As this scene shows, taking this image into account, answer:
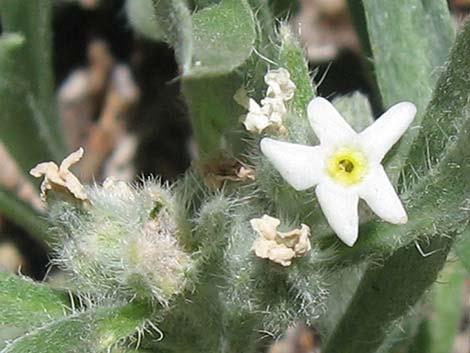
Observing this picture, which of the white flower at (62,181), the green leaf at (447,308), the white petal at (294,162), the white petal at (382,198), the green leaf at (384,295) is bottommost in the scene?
the green leaf at (447,308)

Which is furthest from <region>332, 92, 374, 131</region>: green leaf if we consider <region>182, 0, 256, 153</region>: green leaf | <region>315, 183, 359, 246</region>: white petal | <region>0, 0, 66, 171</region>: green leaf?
<region>0, 0, 66, 171</region>: green leaf

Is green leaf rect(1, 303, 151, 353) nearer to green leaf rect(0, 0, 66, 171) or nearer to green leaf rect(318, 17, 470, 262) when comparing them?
green leaf rect(318, 17, 470, 262)

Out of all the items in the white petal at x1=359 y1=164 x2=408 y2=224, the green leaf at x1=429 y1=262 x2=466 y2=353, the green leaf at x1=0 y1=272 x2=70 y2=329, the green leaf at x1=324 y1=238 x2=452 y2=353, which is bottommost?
the green leaf at x1=429 y1=262 x2=466 y2=353

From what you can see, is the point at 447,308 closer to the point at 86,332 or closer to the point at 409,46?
the point at 409,46

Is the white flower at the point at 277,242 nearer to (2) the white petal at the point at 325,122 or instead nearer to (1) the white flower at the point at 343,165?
(1) the white flower at the point at 343,165

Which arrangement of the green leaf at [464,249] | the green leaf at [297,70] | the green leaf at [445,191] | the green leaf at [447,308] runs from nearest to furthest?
the green leaf at [445,191]
the green leaf at [297,70]
the green leaf at [464,249]
the green leaf at [447,308]

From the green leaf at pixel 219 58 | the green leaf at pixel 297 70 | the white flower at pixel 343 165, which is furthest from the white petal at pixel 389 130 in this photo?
the green leaf at pixel 219 58
